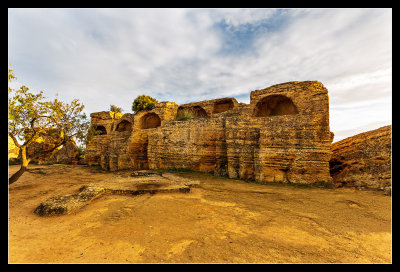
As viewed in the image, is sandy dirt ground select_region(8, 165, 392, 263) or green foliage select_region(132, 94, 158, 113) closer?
sandy dirt ground select_region(8, 165, 392, 263)

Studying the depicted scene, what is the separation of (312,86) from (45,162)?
3433 centimetres

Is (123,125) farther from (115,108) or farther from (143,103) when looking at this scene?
(143,103)

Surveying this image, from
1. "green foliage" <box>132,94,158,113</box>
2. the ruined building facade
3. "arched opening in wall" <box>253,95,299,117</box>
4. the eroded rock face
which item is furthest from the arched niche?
the eroded rock face

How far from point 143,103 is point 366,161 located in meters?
20.6

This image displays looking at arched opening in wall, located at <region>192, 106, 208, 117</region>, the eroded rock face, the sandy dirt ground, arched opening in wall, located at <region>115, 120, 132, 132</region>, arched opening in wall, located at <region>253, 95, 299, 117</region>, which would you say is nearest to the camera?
the sandy dirt ground

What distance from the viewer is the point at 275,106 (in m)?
14.6

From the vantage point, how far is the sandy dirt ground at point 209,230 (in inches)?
126

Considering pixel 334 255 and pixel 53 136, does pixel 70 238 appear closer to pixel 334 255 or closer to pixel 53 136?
pixel 334 255

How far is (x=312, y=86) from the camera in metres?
10.7

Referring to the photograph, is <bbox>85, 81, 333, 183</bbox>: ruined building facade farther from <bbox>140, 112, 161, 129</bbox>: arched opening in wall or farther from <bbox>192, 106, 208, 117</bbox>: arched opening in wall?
<bbox>192, 106, 208, 117</bbox>: arched opening in wall

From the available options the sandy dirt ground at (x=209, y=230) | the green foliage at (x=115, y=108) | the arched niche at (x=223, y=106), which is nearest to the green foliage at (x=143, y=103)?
the arched niche at (x=223, y=106)

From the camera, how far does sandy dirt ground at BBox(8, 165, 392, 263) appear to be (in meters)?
3.20

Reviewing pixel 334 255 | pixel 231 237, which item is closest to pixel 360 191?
pixel 334 255

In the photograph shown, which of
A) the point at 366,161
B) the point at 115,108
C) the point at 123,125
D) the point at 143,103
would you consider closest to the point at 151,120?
the point at 143,103
